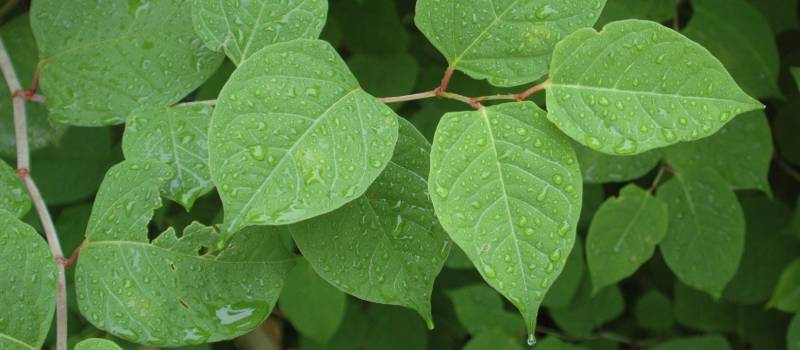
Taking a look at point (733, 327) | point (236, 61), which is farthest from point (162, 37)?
point (733, 327)

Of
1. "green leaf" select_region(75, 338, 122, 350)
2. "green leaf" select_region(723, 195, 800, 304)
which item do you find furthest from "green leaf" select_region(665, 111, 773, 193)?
"green leaf" select_region(75, 338, 122, 350)

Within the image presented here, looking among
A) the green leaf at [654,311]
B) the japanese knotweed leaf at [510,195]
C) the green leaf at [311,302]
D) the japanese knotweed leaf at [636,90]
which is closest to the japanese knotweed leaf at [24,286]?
the japanese knotweed leaf at [510,195]

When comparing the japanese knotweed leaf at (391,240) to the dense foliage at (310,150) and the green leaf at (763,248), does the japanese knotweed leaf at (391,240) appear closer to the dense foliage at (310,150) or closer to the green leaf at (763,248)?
the dense foliage at (310,150)

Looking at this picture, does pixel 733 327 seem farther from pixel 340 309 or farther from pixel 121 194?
pixel 121 194

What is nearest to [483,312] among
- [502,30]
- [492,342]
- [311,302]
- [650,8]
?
[492,342]

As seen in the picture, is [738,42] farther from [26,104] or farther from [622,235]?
[26,104]

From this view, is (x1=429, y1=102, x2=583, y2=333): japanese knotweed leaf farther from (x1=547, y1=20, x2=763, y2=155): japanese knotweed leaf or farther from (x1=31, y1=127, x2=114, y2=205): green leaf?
(x1=31, y1=127, x2=114, y2=205): green leaf
